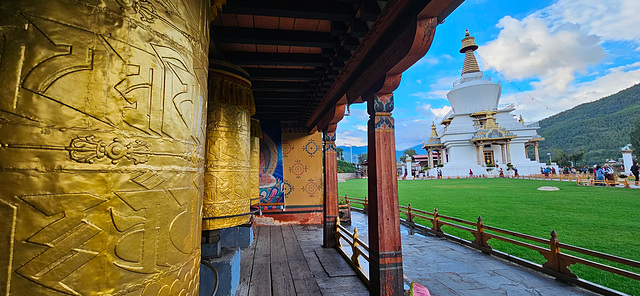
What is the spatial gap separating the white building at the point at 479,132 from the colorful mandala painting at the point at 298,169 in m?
29.2

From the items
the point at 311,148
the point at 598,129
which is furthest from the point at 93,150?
the point at 598,129

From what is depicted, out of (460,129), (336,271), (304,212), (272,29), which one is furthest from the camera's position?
(460,129)

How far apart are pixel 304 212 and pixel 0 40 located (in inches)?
358

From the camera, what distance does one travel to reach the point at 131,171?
67 cm

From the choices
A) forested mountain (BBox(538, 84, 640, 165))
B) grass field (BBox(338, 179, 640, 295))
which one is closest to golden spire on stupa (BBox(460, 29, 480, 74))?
grass field (BBox(338, 179, 640, 295))

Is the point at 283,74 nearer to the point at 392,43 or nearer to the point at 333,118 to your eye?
the point at 333,118

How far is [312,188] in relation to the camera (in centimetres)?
941

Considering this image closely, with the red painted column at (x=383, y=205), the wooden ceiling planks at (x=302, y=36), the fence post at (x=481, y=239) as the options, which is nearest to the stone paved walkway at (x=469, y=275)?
the fence post at (x=481, y=239)

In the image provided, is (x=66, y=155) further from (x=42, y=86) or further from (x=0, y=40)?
(x=0, y=40)

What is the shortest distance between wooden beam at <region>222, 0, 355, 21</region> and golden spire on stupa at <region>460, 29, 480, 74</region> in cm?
4198

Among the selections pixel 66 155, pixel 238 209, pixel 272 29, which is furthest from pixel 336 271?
pixel 66 155

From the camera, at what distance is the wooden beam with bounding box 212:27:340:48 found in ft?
10.5

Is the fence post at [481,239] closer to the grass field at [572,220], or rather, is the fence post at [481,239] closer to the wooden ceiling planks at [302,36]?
the grass field at [572,220]

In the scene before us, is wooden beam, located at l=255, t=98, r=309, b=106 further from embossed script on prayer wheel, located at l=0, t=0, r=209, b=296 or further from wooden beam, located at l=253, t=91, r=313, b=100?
embossed script on prayer wheel, located at l=0, t=0, r=209, b=296
